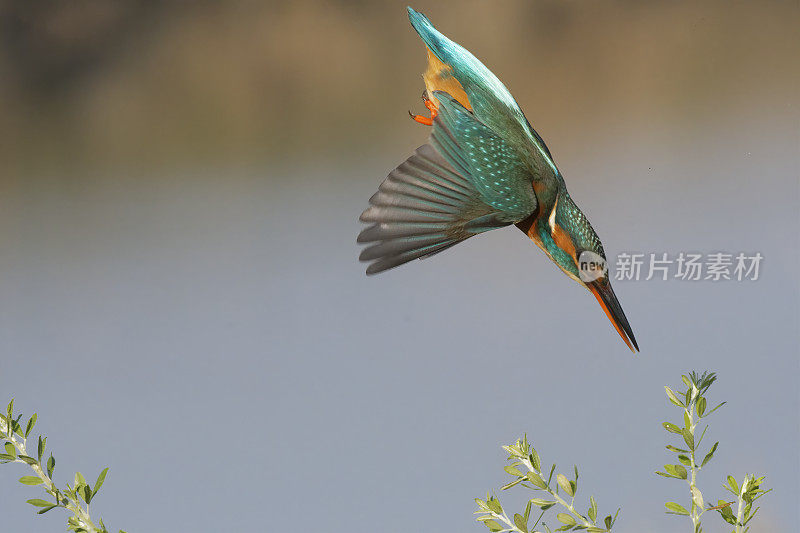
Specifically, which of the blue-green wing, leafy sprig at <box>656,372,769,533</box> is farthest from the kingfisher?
leafy sprig at <box>656,372,769,533</box>

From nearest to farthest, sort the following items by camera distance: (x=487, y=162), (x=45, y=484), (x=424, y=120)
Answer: (x=45, y=484) < (x=487, y=162) < (x=424, y=120)

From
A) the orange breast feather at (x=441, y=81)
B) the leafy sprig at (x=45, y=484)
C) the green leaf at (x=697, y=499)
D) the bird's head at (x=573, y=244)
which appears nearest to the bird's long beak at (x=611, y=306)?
the bird's head at (x=573, y=244)

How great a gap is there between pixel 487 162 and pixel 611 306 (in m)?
Result: 0.24

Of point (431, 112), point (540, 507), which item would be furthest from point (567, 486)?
point (431, 112)


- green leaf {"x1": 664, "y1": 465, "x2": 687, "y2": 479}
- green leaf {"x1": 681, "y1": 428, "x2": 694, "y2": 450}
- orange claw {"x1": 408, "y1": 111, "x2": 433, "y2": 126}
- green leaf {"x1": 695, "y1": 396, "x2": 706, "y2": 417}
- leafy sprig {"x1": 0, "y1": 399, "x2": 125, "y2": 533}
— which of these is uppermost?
orange claw {"x1": 408, "y1": 111, "x2": 433, "y2": 126}

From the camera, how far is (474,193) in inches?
34.3

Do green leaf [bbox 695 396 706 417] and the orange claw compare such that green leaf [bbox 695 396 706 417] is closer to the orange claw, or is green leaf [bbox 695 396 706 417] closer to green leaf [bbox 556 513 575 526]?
green leaf [bbox 556 513 575 526]

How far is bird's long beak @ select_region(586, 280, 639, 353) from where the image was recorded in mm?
919

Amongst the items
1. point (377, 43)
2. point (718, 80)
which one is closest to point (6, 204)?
point (377, 43)

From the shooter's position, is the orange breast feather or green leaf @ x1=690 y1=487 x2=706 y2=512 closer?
green leaf @ x1=690 y1=487 x2=706 y2=512

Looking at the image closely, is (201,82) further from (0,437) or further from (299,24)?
(0,437)

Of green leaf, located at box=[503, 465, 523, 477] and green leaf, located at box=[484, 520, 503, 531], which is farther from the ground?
green leaf, located at box=[503, 465, 523, 477]

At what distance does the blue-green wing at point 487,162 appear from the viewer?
87 centimetres

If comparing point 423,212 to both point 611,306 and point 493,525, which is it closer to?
point 611,306
